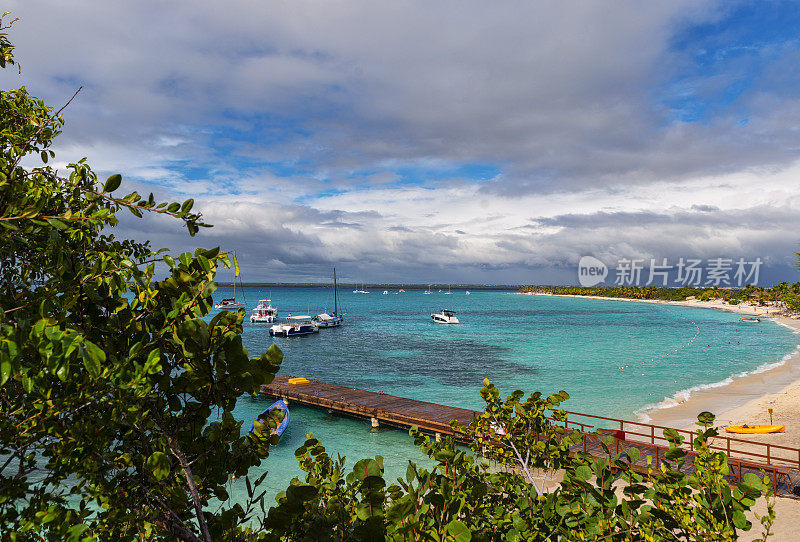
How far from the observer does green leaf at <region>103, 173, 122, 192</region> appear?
8.13 ft

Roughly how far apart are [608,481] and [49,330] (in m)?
3.94

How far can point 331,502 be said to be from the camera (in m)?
3.12

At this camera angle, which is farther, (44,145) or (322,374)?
(322,374)

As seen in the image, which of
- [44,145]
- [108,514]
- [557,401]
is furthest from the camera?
[557,401]

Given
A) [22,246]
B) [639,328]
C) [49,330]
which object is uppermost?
[22,246]

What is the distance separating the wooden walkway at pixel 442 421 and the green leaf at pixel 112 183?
18604 mm

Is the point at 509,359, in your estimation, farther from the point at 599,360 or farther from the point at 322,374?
the point at 322,374

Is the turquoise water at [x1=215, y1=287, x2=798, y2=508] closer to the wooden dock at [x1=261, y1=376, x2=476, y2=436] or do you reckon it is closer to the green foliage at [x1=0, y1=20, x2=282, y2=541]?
the wooden dock at [x1=261, y1=376, x2=476, y2=436]

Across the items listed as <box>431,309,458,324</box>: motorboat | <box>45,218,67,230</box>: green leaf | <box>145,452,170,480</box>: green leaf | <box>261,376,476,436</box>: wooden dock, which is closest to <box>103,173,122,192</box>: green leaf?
<box>45,218,67,230</box>: green leaf

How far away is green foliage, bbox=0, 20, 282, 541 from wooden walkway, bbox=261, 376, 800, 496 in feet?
58.4

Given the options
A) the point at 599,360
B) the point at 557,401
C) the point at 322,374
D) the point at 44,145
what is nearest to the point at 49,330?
the point at 44,145

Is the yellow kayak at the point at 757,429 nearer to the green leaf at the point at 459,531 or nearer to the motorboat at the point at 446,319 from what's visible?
the green leaf at the point at 459,531

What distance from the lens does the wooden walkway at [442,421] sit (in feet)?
61.8

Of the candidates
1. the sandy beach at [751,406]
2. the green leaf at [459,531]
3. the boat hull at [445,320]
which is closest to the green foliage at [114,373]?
the green leaf at [459,531]
